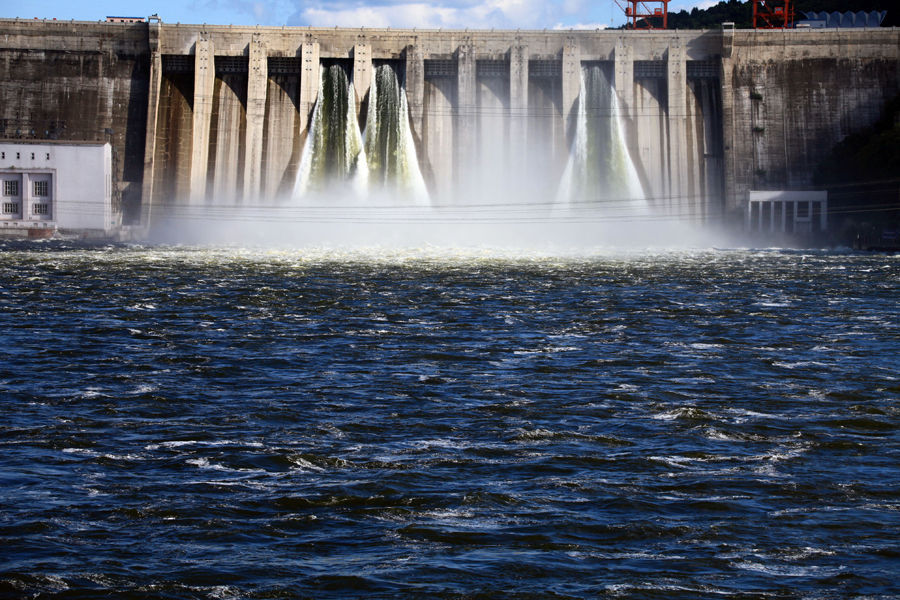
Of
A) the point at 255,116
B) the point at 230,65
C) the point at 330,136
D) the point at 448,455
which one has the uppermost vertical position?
the point at 230,65

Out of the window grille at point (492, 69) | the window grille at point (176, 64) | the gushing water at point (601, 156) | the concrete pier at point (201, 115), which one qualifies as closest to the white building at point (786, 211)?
the gushing water at point (601, 156)

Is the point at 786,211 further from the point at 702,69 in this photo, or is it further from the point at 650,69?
the point at 650,69

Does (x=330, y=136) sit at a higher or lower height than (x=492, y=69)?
lower

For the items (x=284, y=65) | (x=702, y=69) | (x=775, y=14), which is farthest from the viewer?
(x=775, y=14)

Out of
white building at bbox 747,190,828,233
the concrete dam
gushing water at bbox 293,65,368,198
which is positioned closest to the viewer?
white building at bbox 747,190,828,233

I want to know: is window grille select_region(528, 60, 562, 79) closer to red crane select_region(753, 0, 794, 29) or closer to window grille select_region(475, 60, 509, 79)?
window grille select_region(475, 60, 509, 79)

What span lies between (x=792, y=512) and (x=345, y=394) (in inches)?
378

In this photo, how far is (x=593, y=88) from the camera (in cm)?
8569

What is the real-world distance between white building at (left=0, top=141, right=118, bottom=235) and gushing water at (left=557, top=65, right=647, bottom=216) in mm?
32934

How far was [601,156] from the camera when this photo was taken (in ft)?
283

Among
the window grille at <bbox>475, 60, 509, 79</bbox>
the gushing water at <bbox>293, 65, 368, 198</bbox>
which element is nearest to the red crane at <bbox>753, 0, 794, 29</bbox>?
the window grille at <bbox>475, 60, 509, 79</bbox>

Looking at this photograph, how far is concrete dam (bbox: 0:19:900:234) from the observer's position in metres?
83.2

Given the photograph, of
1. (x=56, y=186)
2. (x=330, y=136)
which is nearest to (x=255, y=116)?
(x=330, y=136)

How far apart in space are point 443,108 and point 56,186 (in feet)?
91.8
